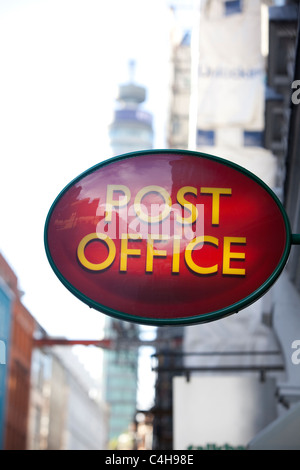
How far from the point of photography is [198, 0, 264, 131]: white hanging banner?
19656 mm

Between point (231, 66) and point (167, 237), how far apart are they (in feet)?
51.1

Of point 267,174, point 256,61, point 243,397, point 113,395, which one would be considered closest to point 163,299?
point 243,397

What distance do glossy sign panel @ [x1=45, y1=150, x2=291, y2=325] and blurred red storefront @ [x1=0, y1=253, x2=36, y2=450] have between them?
34.4 m

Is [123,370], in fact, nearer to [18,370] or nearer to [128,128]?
[128,128]

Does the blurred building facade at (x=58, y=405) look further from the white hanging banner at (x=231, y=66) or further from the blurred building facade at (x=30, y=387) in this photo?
the white hanging banner at (x=231, y=66)

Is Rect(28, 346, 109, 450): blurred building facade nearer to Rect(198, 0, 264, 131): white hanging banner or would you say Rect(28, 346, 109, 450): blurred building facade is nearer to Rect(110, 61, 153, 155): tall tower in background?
Rect(198, 0, 264, 131): white hanging banner

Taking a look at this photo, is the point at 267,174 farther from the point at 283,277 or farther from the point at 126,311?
the point at 126,311

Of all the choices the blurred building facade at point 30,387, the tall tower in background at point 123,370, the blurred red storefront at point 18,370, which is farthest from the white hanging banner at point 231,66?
the tall tower in background at point 123,370

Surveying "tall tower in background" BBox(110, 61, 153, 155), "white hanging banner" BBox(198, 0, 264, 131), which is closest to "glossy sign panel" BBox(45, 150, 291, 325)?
"white hanging banner" BBox(198, 0, 264, 131)

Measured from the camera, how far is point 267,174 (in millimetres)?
18547

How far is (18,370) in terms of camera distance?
47.8 metres

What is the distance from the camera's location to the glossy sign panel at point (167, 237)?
5.06 meters

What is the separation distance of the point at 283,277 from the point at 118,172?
6.11 meters
